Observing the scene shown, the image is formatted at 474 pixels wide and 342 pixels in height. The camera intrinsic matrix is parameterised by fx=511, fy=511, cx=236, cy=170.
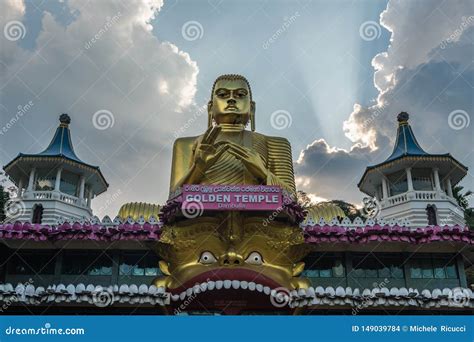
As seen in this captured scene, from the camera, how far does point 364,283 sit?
12484 millimetres

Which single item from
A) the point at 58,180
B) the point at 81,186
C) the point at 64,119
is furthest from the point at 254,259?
the point at 64,119

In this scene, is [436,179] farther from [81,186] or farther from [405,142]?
[81,186]

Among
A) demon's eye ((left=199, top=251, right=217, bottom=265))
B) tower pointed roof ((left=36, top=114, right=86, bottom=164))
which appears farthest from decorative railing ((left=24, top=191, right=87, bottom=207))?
demon's eye ((left=199, top=251, right=217, bottom=265))

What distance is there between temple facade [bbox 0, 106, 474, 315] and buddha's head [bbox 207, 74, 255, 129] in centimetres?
324

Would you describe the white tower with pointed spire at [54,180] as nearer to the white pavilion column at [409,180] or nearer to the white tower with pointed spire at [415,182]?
the white tower with pointed spire at [415,182]

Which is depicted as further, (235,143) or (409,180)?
(409,180)

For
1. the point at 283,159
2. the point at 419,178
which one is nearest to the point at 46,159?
the point at 283,159

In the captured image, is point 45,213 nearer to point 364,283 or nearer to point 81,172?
point 81,172

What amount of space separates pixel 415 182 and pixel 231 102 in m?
16.0

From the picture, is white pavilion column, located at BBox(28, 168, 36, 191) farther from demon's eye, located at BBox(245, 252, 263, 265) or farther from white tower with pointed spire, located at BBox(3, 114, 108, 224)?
demon's eye, located at BBox(245, 252, 263, 265)

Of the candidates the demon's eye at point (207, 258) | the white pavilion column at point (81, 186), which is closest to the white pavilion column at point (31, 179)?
the white pavilion column at point (81, 186)

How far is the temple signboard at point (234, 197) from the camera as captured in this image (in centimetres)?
1088

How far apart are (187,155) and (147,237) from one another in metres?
3.18

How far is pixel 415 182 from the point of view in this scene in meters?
26.8
